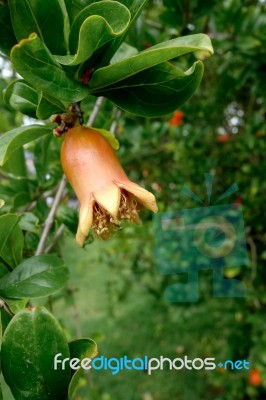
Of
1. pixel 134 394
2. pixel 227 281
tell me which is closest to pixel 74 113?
pixel 227 281

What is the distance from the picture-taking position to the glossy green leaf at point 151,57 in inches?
19.7

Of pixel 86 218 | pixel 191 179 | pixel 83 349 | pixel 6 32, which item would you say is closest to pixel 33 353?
pixel 83 349

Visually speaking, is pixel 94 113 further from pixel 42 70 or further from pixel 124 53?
pixel 42 70

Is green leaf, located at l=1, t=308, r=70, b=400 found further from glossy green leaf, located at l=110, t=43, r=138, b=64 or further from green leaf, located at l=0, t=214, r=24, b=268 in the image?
glossy green leaf, located at l=110, t=43, r=138, b=64

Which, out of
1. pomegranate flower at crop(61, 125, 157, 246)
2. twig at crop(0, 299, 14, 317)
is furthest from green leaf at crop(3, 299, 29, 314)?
pomegranate flower at crop(61, 125, 157, 246)

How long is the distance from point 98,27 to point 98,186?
0.18m

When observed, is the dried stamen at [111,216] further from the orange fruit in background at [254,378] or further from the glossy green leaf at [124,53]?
the orange fruit in background at [254,378]

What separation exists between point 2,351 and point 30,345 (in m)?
0.04

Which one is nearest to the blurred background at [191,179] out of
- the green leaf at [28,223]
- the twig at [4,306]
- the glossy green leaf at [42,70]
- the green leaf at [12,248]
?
the green leaf at [28,223]

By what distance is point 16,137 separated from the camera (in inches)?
23.1

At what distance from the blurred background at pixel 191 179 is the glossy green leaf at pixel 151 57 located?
14.7 inches

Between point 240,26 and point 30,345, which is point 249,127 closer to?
point 240,26

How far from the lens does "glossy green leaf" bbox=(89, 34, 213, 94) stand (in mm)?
500

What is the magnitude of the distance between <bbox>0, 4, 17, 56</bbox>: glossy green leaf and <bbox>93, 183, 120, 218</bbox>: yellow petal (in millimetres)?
240
